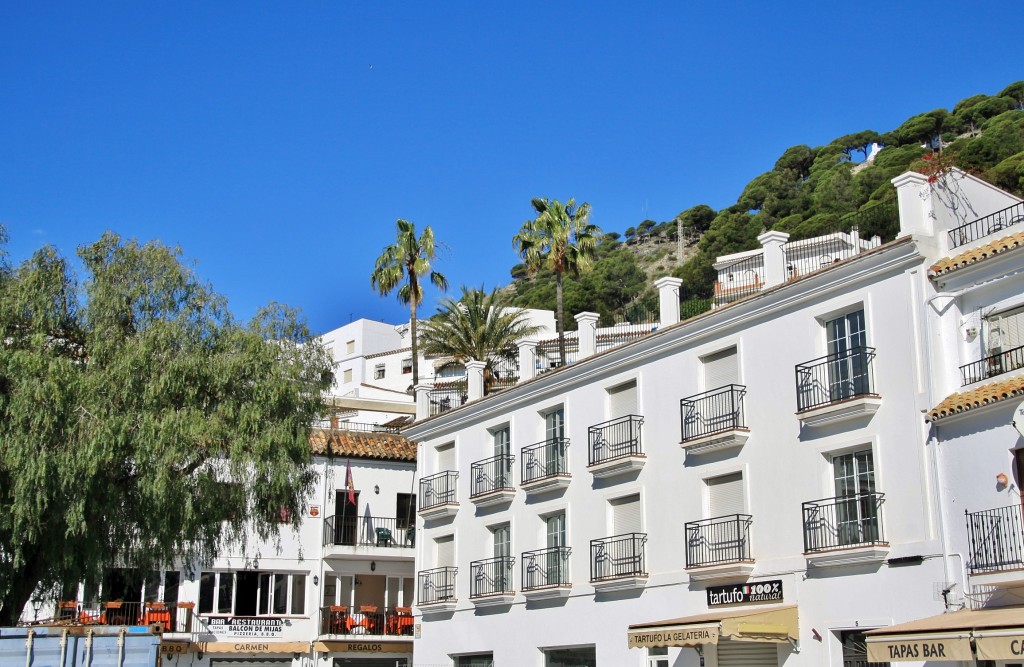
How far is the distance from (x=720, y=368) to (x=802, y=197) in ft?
300

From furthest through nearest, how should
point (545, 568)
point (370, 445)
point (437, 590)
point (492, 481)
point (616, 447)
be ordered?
point (370, 445), point (437, 590), point (492, 481), point (545, 568), point (616, 447)

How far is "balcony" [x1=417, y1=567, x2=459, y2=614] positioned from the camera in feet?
111

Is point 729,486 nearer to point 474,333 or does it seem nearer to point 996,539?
point 996,539

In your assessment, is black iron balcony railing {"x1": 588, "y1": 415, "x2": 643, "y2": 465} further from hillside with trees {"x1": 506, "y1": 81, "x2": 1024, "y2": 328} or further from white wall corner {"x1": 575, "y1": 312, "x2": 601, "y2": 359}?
hillside with trees {"x1": 506, "y1": 81, "x2": 1024, "y2": 328}

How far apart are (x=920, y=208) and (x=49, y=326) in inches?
721

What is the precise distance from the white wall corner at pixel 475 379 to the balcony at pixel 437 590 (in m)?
5.61

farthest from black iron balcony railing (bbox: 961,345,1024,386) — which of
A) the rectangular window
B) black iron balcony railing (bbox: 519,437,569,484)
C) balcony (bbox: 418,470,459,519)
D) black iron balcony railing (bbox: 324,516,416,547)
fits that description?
black iron balcony railing (bbox: 324,516,416,547)

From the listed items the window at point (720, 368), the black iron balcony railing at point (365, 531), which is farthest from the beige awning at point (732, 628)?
the black iron balcony railing at point (365, 531)

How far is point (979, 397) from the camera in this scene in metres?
19.5

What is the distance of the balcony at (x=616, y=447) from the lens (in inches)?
1098

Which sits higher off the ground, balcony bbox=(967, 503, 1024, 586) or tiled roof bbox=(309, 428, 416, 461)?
tiled roof bbox=(309, 428, 416, 461)

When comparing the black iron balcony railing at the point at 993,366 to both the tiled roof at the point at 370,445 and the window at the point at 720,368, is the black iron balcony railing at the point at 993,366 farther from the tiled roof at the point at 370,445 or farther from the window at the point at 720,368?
the tiled roof at the point at 370,445

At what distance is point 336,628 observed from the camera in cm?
3978

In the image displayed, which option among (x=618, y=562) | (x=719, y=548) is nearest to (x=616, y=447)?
(x=618, y=562)
